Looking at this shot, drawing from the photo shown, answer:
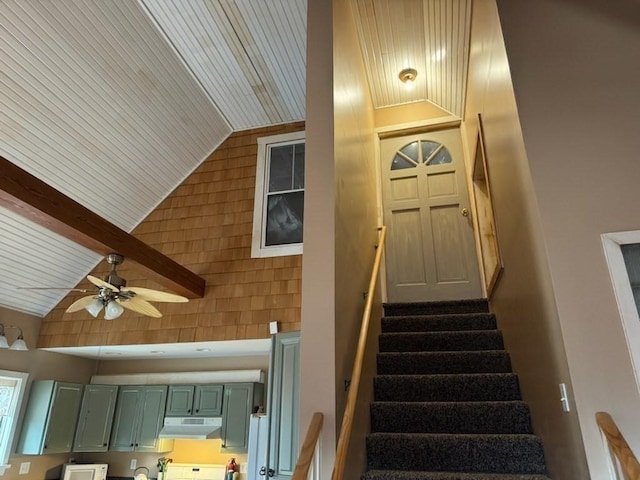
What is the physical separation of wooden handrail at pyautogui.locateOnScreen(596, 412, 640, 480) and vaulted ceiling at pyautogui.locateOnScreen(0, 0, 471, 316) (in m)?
3.72

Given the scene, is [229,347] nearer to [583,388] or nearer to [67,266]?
[67,266]

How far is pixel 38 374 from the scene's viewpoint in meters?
5.98

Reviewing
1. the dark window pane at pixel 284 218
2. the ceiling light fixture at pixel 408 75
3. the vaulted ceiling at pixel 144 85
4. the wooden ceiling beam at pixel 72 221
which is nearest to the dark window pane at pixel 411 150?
the vaulted ceiling at pixel 144 85

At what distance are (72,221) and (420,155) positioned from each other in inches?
152

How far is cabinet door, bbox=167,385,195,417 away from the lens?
6.09 meters

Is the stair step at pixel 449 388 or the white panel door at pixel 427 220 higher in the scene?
the white panel door at pixel 427 220

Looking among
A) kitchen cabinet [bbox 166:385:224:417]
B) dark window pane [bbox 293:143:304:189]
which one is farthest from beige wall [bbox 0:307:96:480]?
dark window pane [bbox 293:143:304:189]

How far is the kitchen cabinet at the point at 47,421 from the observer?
5.65 m

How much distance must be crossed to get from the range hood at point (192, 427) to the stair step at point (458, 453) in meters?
3.60

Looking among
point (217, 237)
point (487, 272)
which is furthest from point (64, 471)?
point (487, 272)

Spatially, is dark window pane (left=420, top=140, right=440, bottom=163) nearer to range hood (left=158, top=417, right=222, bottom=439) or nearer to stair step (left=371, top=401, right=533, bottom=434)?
stair step (left=371, top=401, right=533, bottom=434)

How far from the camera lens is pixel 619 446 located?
171cm

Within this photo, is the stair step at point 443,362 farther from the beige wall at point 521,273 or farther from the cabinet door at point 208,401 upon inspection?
the cabinet door at point 208,401

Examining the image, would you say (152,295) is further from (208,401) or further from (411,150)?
(411,150)
